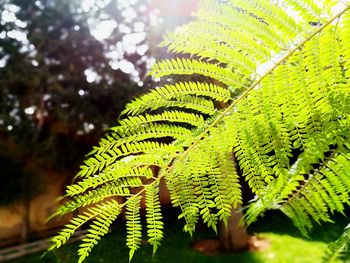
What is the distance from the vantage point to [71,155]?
13.8 m

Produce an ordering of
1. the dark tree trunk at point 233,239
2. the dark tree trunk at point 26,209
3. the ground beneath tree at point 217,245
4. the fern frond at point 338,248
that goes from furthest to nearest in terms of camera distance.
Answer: the dark tree trunk at point 26,209 < the ground beneath tree at point 217,245 < the dark tree trunk at point 233,239 < the fern frond at point 338,248

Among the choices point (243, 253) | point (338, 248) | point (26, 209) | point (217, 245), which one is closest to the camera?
point (338, 248)

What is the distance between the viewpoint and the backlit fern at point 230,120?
0.72 metres

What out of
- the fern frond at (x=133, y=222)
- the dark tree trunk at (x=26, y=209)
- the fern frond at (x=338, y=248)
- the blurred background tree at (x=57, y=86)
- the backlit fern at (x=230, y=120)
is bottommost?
the fern frond at (x=338, y=248)

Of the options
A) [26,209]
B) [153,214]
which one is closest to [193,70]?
[153,214]

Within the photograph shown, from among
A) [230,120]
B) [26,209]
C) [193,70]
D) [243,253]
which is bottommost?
[243,253]

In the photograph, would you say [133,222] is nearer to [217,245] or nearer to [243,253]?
[243,253]

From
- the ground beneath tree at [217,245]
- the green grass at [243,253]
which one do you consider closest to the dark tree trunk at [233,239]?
the ground beneath tree at [217,245]

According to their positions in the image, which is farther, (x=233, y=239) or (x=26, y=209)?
(x=26, y=209)

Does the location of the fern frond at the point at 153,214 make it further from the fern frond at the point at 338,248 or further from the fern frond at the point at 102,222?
the fern frond at the point at 338,248

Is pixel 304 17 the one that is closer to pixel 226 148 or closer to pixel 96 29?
pixel 226 148

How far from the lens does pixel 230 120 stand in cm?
77

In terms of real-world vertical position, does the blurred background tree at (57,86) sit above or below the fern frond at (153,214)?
above

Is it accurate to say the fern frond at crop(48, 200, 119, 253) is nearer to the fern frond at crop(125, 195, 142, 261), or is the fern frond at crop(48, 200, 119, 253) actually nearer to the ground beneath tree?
the fern frond at crop(125, 195, 142, 261)
